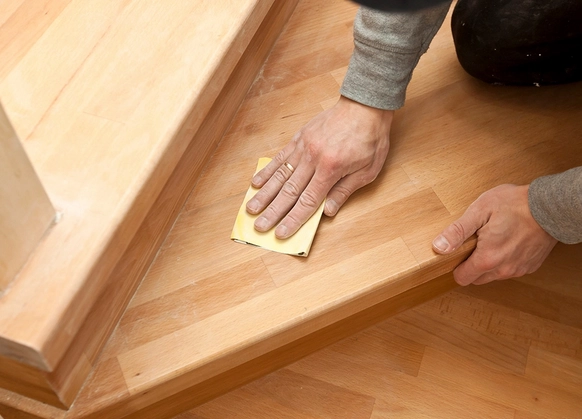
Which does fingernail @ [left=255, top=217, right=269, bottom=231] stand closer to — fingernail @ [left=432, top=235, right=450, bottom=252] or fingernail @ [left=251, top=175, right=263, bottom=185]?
fingernail @ [left=251, top=175, right=263, bottom=185]

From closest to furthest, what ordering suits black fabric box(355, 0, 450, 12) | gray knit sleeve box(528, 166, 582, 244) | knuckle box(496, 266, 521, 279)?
black fabric box(355, 0, 450, 12) → gray knit sleeve box(528, 166, 582, 244) → knuckle box(496, 266, 521, 279)

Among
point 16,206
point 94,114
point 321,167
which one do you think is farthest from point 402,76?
point 16,206

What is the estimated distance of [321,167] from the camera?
2.81 feet

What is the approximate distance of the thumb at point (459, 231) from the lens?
864 millimetres

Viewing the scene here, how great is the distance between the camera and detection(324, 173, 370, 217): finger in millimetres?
877

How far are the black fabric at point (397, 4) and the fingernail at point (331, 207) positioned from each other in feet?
1.64

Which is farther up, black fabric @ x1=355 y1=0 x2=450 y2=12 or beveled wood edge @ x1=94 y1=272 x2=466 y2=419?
black fabric @ x1=355 y1=0 x2=450 y2=12

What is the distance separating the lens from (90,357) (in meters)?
0.74

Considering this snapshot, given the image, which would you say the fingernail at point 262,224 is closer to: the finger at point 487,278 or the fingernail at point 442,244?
the fingernail at point 442,244

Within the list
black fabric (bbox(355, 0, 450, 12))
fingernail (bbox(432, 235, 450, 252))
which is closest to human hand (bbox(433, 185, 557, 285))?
fingernail (bbox(432, 235, 450, 252))

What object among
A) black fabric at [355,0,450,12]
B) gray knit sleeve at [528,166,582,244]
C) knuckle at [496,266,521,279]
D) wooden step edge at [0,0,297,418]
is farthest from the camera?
knuckle at [496,266,521,279]

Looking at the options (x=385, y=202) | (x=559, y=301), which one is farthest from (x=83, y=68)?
(x=559, y=301)

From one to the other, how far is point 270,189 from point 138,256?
209 mm

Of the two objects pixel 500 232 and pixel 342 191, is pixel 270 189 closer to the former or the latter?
pixel 342 191
